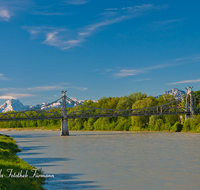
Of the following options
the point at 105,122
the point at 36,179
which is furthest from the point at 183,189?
the point at 105,122

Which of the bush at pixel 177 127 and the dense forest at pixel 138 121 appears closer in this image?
the bush at pixel 177 127

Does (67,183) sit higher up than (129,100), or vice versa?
(129,100)

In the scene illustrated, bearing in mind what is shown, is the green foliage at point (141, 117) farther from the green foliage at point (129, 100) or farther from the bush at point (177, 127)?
the bush at point (177, 127)

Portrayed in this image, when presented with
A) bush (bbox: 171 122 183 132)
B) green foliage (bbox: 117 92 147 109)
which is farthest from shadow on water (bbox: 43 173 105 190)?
green foliage (bbox: 117 92 147 109)

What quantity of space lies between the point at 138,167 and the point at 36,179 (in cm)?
811

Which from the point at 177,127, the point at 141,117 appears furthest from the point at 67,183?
the point at 141,117

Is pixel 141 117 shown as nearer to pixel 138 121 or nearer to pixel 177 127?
pixel 138 121

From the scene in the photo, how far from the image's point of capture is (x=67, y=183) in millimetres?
14398

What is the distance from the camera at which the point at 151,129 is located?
8050 cm

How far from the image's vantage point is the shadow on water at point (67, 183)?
44.7 ft

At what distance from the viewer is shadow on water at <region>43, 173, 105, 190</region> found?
13617 mm

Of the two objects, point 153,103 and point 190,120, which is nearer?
point 190,120

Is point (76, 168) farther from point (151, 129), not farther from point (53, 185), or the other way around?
point (151, 129)

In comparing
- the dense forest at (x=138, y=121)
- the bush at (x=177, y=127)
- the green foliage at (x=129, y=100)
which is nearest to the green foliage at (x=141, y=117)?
the dense forest at (x=138, y=121)
